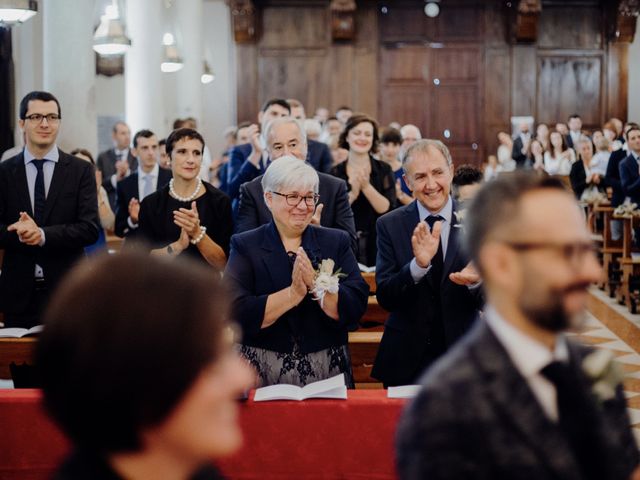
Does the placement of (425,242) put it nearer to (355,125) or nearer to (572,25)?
(355,125)

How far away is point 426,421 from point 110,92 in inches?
712

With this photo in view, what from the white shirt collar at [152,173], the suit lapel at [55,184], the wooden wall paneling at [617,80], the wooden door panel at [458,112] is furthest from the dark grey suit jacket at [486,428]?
the wooden wall paneling at [617,80]

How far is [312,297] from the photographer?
4.17 meters

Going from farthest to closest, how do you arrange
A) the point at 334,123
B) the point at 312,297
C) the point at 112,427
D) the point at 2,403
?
1. the point at 334,123
2. the point at 312,297
3. the point at 2,403
4. the point at 112,427

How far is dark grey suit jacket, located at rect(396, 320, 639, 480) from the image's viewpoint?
5.92ft

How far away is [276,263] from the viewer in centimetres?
424

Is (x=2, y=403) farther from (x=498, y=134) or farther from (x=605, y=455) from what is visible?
(x=498, y=134)

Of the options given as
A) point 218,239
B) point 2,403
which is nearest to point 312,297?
point 2,403

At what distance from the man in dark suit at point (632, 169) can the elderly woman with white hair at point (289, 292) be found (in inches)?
348

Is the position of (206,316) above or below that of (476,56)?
below

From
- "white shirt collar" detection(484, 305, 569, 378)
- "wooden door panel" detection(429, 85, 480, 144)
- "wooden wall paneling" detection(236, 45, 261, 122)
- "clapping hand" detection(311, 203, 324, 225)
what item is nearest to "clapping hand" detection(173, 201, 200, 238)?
"clapping hand" detection(311, 203, 324, 225)

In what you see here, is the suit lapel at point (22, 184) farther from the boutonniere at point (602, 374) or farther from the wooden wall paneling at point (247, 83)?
the wooden wall paneling at point (247, 83)

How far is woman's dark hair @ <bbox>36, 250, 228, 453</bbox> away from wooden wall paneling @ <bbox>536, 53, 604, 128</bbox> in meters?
18.6

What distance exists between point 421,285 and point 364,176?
3.41 metres
